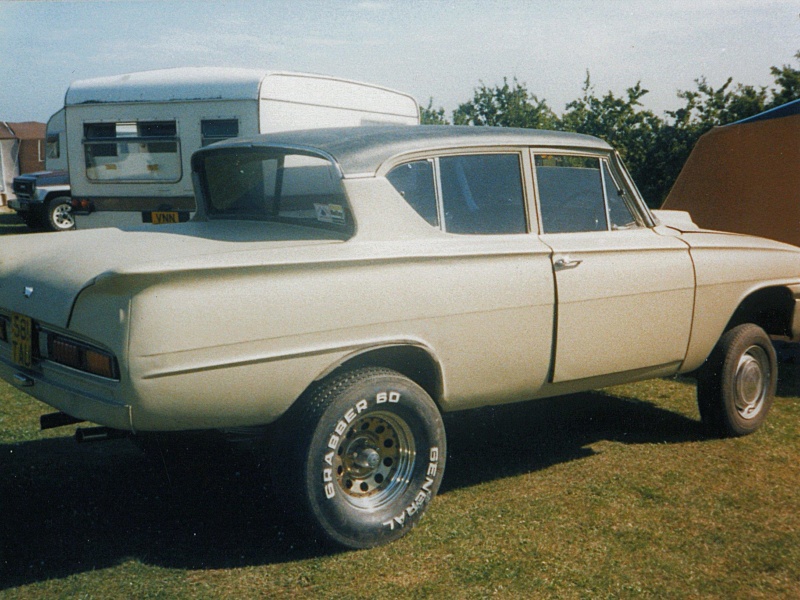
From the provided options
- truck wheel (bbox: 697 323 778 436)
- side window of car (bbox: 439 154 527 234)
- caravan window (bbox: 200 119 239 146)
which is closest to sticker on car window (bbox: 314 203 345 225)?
side window of car (bbox: 439 154 527 234)

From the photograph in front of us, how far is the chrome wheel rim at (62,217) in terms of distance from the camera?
755 inches

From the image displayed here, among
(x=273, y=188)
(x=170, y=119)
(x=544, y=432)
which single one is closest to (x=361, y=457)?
(x=273, y=188)

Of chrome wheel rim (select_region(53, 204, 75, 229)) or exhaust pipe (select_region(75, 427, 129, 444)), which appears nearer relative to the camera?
exhaust pipe (select_region(75, 427, 129, 444))

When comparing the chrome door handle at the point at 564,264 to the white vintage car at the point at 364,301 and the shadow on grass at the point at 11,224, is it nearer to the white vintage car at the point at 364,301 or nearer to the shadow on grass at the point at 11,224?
the white vintage car at the point at 364,301

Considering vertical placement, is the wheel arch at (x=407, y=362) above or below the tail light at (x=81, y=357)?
below

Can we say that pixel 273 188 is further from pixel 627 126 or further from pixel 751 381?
pixel 627 126

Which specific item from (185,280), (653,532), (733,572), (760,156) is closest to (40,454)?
(185,280)

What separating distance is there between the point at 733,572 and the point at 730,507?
0.68 metres

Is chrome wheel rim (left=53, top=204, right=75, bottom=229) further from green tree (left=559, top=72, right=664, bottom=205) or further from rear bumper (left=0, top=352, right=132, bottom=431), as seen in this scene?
rear bumper (left=0, top=352, right=132, bottom=431)

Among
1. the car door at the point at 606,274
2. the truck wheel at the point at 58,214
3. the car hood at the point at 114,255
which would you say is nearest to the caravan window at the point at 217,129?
the car hood at the point at 114,255

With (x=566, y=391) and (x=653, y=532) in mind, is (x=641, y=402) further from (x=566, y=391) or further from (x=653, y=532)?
(x=653, y=532)

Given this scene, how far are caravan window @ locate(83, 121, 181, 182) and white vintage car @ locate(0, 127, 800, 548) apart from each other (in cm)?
652

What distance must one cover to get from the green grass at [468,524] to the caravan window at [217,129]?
5.44 m

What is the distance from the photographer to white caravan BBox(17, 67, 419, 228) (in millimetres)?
9742
